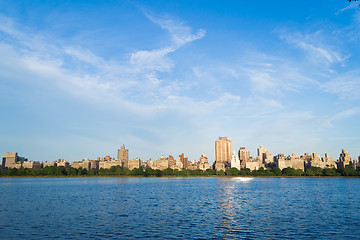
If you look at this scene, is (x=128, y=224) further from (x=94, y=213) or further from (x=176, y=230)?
(x=94, y=213)

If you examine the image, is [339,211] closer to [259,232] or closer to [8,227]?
[259,232]

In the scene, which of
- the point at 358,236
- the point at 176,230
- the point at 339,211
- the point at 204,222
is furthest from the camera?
the point at 339,211

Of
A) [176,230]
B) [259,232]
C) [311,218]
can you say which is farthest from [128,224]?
[311,218]

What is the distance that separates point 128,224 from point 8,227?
1727 cm

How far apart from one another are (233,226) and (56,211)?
35.2 meters

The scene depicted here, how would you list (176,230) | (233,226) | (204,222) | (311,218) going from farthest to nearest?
(311,218) < (204,222) < (233,226) < (176,230)

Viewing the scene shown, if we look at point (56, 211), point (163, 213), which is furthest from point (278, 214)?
point (56, 211)

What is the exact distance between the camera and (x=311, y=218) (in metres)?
47.9

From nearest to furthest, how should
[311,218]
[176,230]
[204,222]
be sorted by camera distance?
[176,230]
[204,222]
[311,218]

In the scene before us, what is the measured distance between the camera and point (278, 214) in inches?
2021

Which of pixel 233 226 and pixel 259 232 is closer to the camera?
pixel 259 232

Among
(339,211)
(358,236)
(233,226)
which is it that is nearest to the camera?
(358,236)

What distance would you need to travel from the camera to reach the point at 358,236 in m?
35.2

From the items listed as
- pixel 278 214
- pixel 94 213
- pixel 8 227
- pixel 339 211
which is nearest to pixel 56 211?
pixel 94 213
